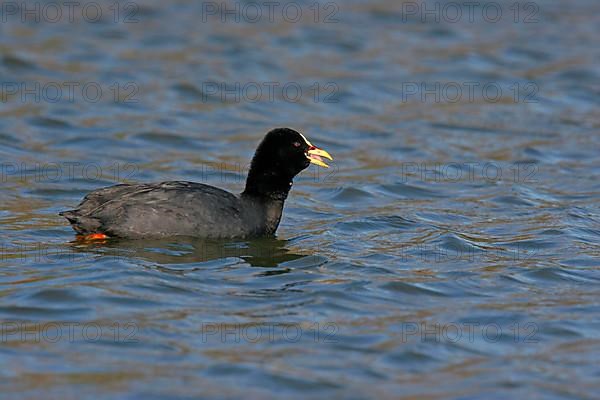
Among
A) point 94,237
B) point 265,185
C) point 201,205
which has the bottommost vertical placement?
point 94,237

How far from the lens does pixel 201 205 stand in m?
A: 10.5

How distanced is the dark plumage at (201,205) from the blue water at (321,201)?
7.4 inches

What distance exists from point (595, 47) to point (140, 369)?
1545cm

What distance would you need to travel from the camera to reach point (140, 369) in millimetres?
7531

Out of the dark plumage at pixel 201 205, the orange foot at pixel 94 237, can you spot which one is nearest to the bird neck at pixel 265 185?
the dark plumage at pixel 201 205

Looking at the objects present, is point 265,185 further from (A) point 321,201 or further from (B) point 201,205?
(A) point 321,201

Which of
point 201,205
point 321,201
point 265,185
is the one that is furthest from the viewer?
point 321,201

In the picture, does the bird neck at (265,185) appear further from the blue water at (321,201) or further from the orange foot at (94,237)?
the orange foot at (94,237)

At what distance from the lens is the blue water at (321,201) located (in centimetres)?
783

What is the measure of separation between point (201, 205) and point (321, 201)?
301cm

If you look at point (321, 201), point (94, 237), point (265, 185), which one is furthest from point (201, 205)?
point (321, 201)

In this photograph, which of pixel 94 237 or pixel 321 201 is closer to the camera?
pixel 94 237

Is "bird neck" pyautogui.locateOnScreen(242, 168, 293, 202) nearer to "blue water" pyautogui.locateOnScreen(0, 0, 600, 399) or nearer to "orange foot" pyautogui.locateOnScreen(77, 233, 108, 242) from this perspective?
"blue water" pyautogui.locateOnScreen(0, 0, 600, 399)

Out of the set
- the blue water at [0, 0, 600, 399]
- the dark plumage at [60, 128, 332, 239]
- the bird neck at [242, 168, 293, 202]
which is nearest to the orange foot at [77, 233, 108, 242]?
the dark plumage at [60, 128, 332, 239]
